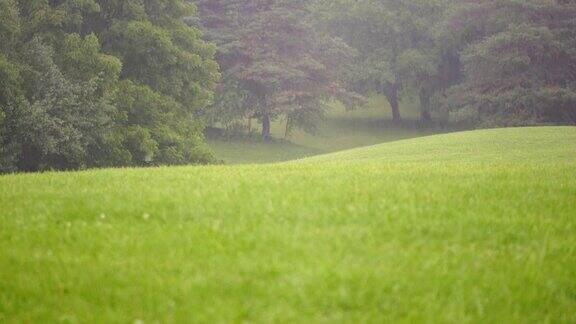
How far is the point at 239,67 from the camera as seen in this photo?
49094 millimetres

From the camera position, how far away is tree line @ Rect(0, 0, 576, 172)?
25234mm

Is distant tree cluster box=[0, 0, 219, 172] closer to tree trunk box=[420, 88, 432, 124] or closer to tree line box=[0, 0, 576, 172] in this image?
tree line box=[0, 0, 576, 172]

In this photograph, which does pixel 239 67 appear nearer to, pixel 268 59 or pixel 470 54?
pixel 268 59

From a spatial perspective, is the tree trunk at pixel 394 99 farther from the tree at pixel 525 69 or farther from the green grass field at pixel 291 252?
the green grass field at pixel 291 252

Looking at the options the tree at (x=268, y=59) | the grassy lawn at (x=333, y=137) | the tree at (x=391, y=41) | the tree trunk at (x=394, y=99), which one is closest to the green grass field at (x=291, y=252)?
the grassy lawn at (x=333, y=137)

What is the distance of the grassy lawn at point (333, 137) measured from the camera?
4662cm

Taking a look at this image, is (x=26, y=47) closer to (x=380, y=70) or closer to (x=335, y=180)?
(x=335, y=180)

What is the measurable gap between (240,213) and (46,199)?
385cm

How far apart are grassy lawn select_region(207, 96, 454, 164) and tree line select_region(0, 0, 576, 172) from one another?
2.22 meters

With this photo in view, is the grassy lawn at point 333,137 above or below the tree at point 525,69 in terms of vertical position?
below

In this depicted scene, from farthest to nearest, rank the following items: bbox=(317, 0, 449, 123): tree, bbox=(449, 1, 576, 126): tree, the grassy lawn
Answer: bbox=(317, 0, 449, 123): tree < bbox=(449, 1, 576, 126): tree < the grassy lawn

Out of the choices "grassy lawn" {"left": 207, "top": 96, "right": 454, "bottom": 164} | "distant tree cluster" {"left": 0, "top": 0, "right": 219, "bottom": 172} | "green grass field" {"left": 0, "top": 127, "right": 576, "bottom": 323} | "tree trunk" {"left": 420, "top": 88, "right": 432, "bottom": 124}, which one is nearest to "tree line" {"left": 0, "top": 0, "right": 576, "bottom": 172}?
"distant tree cluster" {"left": 0, "top": 0, "right": 219, "bottom": 172}

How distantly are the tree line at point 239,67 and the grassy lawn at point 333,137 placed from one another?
2222mm

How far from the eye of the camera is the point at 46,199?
32.6 ft
